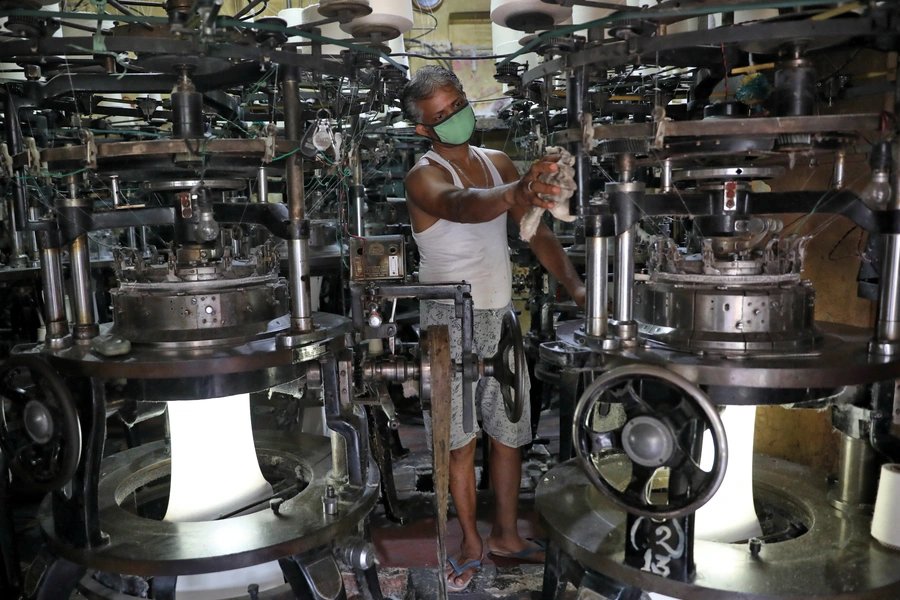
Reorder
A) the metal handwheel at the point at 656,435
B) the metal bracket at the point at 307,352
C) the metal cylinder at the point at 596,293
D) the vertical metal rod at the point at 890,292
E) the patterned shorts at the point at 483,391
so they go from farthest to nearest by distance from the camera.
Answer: the patterned shorts at the point at 483,391
the metal bracket at the point at 307,352
the metal cylinder at the point at 596,293
the vertical metal rod at the point at 890,292
the metal handwheel at the point at 656,435

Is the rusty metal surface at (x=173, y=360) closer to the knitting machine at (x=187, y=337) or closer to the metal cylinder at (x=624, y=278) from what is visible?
the knitting machine at (x=187, y=337)

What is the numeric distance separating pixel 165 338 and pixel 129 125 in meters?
2.86

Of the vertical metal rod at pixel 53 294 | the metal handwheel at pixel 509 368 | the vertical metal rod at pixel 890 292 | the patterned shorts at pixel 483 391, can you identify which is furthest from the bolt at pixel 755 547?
the vertical metal rod at pixel 53 294

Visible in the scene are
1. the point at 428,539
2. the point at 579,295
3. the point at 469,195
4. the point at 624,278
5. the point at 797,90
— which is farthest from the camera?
the point at 428,539

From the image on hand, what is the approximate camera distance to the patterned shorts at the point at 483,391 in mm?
2820

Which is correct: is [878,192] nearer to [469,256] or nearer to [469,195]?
[469,195]

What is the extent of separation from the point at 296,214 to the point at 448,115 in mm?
971

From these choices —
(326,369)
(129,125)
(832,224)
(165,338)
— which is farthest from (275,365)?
(129,125)

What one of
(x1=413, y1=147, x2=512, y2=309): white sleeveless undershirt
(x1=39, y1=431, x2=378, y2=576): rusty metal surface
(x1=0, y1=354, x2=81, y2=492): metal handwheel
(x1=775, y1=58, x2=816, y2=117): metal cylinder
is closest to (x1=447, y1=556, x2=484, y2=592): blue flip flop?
(x1=39, y1=431, x2=378, y2=576): rusty metal surface

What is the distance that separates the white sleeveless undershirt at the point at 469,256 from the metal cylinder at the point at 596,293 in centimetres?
104

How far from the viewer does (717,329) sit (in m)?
1.75

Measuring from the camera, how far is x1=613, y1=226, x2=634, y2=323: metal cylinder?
1.79 m

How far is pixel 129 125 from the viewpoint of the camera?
4.30 metres

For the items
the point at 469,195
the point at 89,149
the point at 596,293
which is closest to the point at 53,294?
the point at 89,149
